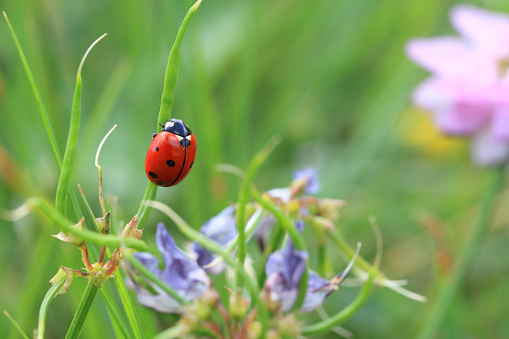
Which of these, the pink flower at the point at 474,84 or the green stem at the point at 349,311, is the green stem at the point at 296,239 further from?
the pink flower at the point at 474,84


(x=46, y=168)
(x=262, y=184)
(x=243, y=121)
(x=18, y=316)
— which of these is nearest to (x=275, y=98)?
(x=262, y=184)

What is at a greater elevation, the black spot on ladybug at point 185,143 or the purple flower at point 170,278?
the black spot on ladybug at point 185,143

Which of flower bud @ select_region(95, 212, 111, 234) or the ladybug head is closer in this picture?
flower bud @ select_region(95, 212, 111, 234)

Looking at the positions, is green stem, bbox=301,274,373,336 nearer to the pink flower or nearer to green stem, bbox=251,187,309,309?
green stem, bbox=251,187,309,309

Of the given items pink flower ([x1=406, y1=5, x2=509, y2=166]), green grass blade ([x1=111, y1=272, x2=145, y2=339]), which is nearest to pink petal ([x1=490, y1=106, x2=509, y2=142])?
pink flower ([x1=406, y1=5, x2=509, y2=166])

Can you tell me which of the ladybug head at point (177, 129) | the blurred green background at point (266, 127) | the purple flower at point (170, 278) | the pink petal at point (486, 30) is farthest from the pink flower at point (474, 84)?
the purple flower at point (170, 278)

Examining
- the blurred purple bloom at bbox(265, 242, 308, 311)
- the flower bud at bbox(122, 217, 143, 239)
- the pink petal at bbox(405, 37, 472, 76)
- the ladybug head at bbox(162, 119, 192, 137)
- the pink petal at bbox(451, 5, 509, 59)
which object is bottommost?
the blurred purple bloom at bbox(265, 242, 308, 311)
